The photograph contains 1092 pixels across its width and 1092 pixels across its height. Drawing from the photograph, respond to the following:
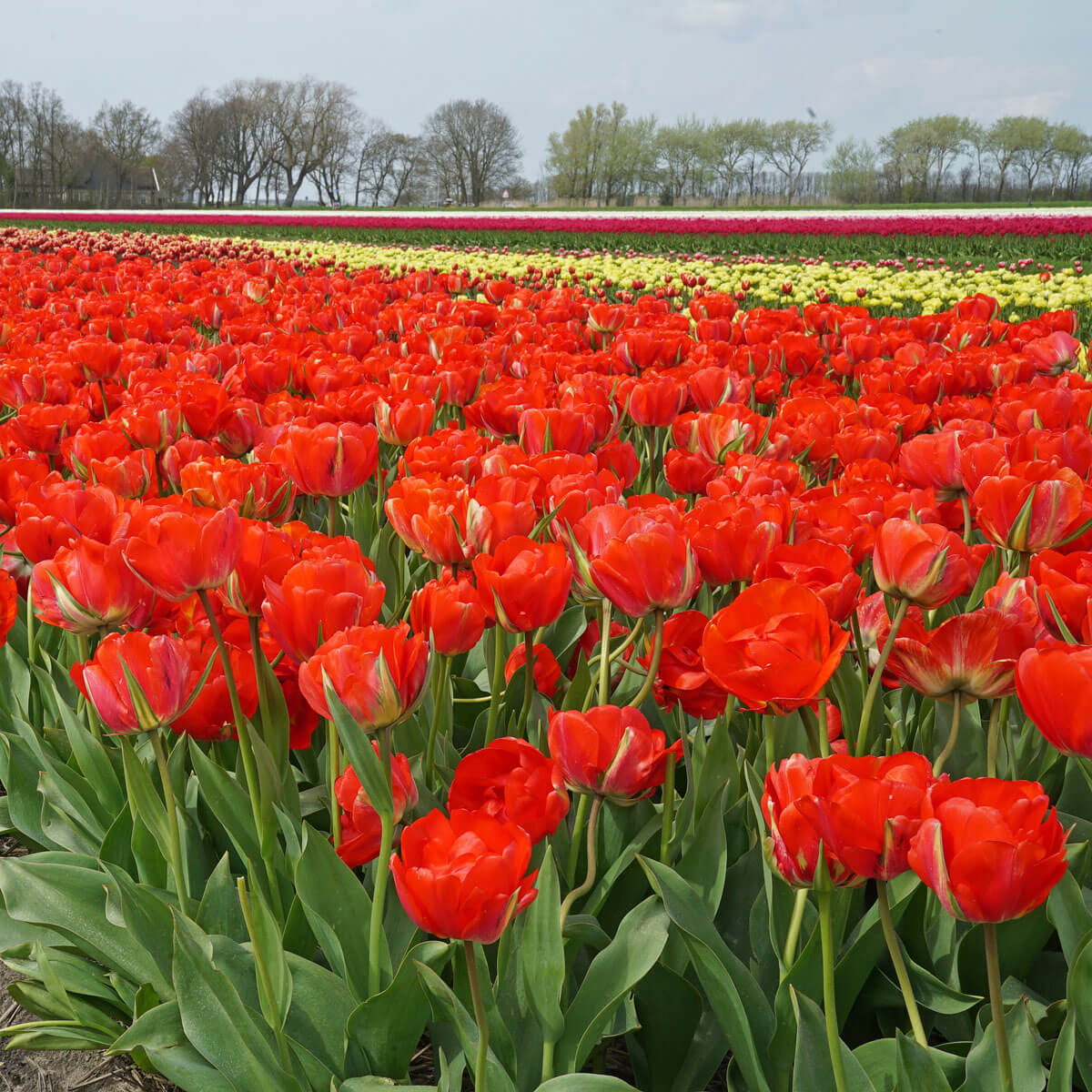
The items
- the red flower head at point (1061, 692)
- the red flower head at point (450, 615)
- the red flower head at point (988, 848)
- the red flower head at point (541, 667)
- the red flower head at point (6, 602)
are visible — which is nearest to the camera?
the red flower head at point (988, 848)

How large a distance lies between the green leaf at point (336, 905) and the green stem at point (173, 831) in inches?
6.9

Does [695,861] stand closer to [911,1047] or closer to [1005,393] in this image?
[911,1047]

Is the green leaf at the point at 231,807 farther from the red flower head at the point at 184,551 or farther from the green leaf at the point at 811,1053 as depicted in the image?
the green leaf at the point at 811,1053

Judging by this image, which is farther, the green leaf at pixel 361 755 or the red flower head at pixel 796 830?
the green leaf at pixel 361 755

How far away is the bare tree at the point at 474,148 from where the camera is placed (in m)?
83.8

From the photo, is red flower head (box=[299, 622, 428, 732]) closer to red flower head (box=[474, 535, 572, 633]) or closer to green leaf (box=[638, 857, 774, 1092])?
red flower head (box=[474, 535, 572, 633])

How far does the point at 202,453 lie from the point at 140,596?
0.84 meters

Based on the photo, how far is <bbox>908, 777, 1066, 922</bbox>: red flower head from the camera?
791 mm

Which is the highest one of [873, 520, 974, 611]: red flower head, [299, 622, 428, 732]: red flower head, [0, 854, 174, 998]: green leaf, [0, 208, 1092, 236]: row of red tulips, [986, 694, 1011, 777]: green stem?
[0, 208, 1092, 236]: row of red tulips

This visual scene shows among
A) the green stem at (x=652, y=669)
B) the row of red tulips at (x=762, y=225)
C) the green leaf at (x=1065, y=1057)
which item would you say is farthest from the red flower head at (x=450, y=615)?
the row of red tulips at (x=762, y=225)

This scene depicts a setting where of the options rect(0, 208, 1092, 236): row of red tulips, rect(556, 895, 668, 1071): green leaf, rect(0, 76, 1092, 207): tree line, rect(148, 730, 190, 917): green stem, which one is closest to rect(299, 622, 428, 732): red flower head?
rect(148, 730, 190, 917): green stem

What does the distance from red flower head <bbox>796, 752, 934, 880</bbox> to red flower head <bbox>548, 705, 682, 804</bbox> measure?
0.90 feet

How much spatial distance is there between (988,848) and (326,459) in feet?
4.43

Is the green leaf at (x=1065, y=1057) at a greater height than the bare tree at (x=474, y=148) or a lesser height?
lesser
